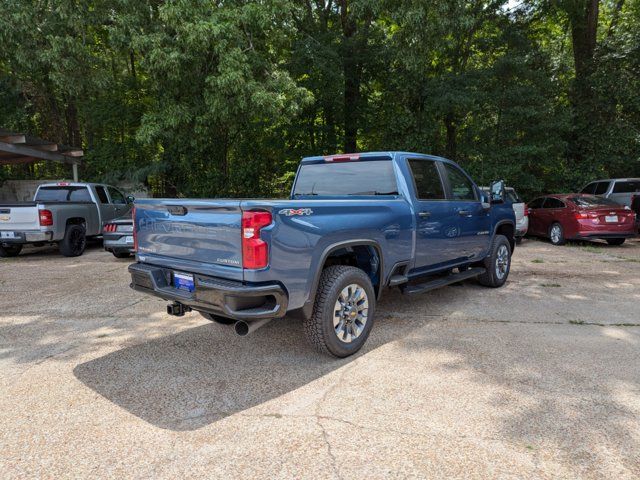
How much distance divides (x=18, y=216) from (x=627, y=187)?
54.4ft

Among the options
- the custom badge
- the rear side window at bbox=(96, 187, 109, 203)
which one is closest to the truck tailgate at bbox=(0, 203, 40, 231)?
the rear side window at bbox=(96, 187, 109, 203)

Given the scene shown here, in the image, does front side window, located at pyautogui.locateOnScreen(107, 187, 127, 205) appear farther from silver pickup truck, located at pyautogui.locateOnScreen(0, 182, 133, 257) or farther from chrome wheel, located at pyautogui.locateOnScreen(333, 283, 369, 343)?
chrome wheel, located at pyautogui.locateOnScreen(333, 283, 369, 343)

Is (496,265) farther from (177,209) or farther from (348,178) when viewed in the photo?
(177,209)

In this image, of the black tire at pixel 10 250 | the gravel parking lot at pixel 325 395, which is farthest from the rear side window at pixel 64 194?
the gravel parking lot at pixel 325 395

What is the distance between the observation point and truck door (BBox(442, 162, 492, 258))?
18.4 feet

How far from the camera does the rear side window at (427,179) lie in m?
5.07

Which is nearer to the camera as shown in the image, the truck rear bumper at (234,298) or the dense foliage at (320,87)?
the truck rear bumper at (234,298)

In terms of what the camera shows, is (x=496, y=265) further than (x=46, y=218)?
No

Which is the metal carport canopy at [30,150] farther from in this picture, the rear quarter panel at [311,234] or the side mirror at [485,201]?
the side mirror at [485,201]

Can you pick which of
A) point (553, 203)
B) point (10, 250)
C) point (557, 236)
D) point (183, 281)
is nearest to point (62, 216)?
point (10, 250)

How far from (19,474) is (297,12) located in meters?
16.4

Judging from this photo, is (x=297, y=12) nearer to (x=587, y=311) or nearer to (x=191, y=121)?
(x=191, y=121)

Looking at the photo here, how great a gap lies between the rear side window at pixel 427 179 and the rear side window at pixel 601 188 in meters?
11.4

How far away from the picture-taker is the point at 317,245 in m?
3.69
